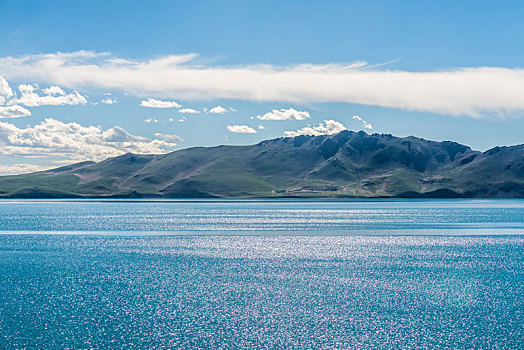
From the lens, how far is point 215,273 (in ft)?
223

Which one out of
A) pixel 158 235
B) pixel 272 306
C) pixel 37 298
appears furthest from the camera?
pixel 158 235

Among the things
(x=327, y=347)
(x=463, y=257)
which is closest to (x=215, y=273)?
(x=327, y=347)

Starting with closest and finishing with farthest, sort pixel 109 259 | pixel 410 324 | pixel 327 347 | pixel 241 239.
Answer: pixel 327 347, pixel 410 324, pixel 109 259, pixel 241 239

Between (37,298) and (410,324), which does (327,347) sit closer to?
(410,324)

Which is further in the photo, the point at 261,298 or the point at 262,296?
the point at 262,296

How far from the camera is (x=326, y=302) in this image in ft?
163

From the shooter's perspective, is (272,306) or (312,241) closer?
(272,306)

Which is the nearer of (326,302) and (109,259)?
(326,302)

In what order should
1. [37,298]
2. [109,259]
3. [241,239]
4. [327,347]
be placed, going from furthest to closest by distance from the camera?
[241,239], [109,259], [37,298], [327,347]

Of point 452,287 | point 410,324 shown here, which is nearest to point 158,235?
point 452,287

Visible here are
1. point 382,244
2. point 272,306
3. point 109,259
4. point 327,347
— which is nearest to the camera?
point 327,347

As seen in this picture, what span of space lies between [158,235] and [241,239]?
24.2 metres

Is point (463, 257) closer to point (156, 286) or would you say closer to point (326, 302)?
point (326, 302)

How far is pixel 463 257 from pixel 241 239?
49004mm
